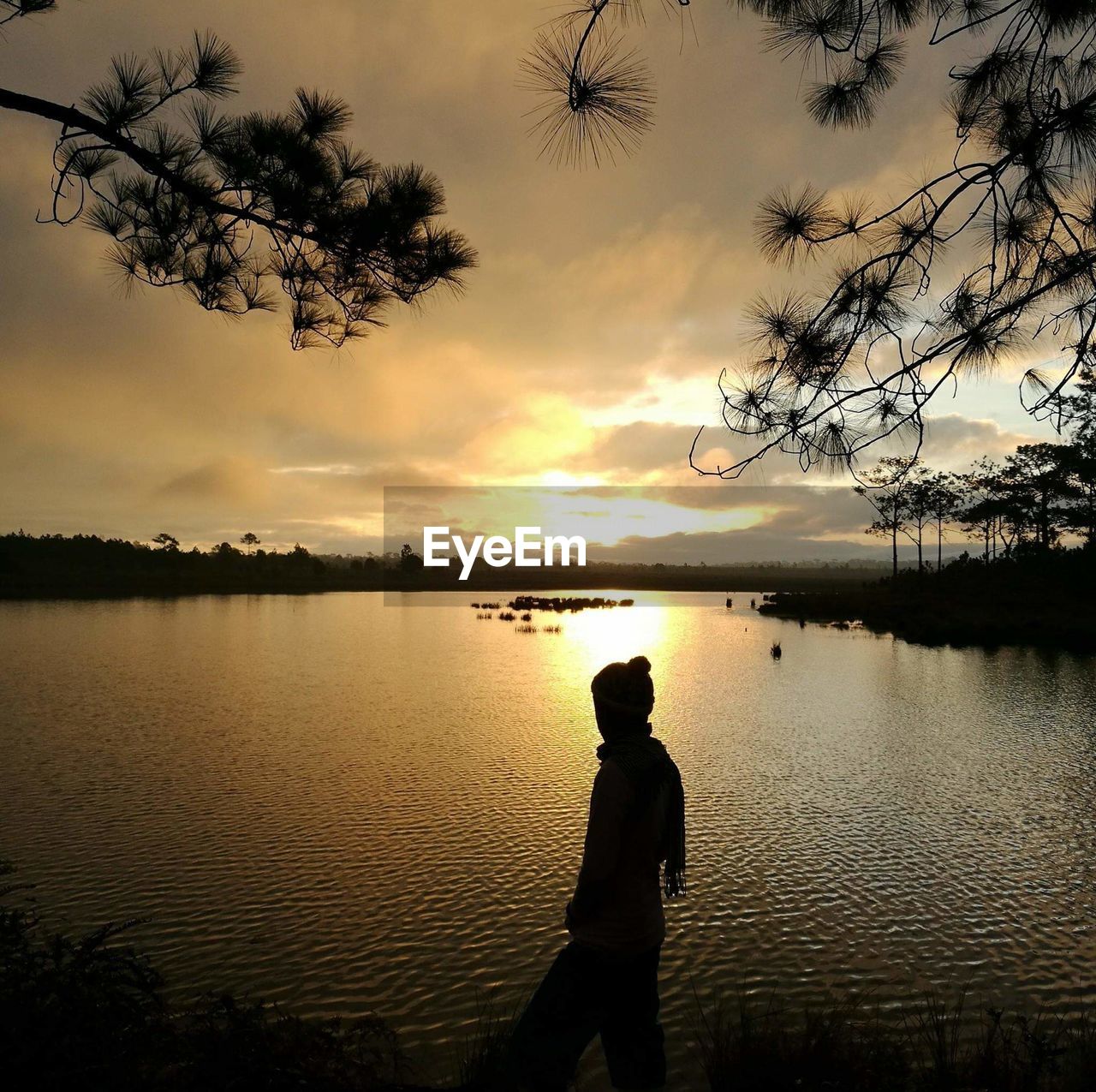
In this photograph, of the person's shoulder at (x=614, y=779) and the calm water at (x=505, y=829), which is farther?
the calm water at (x=505, y=829)

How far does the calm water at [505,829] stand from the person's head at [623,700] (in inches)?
102

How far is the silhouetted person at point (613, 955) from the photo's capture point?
2.80 meters

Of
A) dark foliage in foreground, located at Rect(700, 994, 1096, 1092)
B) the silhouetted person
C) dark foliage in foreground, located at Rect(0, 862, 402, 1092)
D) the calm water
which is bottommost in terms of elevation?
the calm water

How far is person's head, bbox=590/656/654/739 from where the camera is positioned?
2949 millimetres

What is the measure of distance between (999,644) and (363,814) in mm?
28531

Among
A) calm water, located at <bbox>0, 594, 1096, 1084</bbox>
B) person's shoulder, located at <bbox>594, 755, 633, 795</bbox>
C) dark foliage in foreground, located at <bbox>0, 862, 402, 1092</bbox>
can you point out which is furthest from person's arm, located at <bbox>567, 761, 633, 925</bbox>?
calm water, located at <bbox>0, 594, 1096, 1084</bbox>

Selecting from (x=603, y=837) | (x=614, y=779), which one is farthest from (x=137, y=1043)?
(x=614, y=779)

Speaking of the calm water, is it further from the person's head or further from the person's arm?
the person's head

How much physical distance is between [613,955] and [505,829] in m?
6.03

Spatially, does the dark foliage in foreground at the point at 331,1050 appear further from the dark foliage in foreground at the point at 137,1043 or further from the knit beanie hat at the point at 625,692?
the knit beanie hat at the point at 625,692

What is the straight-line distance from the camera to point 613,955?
2809mm

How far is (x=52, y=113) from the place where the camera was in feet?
14.1

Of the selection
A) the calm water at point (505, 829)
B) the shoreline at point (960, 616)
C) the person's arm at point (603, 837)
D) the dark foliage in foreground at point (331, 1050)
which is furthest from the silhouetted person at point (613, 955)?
the shoreline at point (960, 616)

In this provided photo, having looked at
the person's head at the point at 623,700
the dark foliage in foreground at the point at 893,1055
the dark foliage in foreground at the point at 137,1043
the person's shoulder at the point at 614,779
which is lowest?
the dark foliage in foreground at the point at 893,1055
